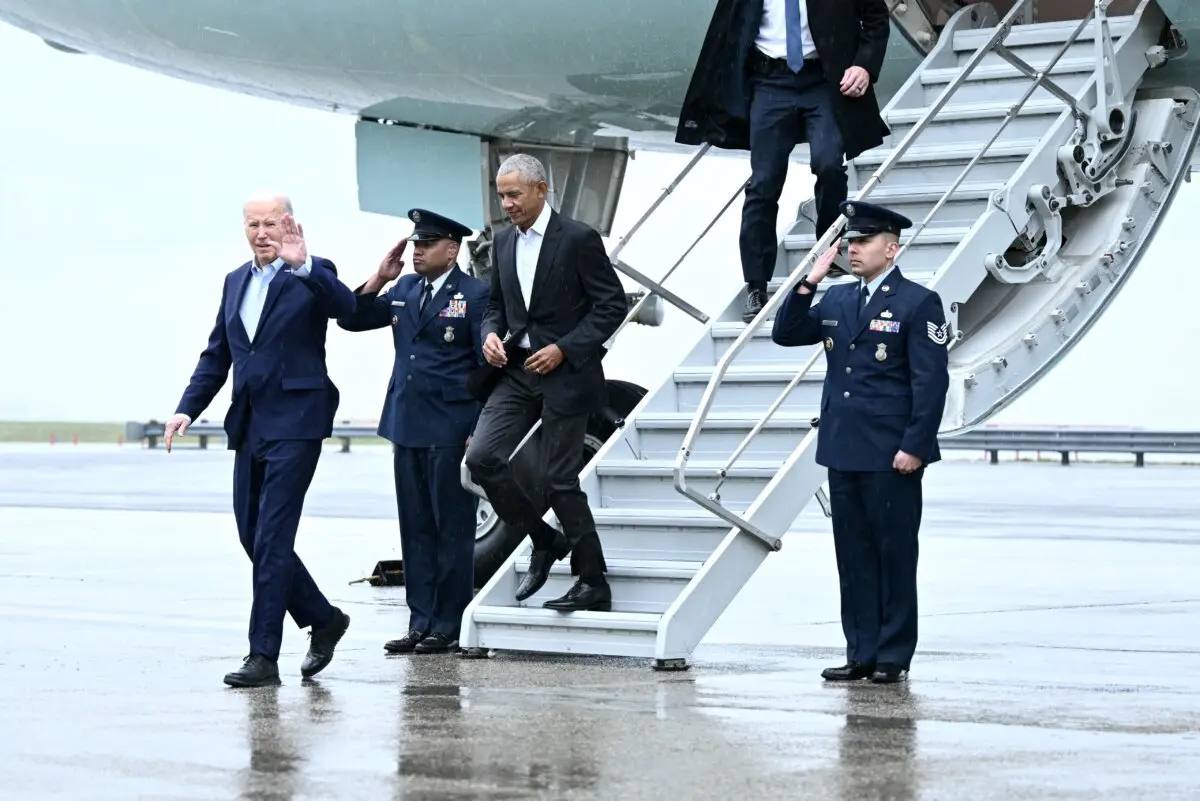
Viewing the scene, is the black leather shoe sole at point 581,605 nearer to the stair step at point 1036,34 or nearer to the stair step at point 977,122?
the stair step at point 977,122

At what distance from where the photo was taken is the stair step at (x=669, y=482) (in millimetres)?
7469

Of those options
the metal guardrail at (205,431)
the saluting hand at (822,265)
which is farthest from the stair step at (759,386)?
the metal guardrail at (205,431)

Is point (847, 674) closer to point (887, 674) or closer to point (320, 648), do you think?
point (887, 674)

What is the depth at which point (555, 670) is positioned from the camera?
22.5 ft

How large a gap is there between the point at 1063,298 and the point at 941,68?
162 centimetres

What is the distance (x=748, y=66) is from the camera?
8.15 meters

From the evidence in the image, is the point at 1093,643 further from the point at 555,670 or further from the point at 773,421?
the point at 555,670

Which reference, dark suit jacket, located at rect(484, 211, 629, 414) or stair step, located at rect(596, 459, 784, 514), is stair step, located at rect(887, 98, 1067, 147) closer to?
stair step, located at rect(596, 459, 784, 514)

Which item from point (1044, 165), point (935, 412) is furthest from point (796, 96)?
point (935, 412)

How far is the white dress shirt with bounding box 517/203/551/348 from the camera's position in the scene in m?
7.27

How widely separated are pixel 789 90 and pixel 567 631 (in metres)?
→ 2.39

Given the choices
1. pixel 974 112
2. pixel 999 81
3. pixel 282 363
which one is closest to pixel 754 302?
pixel 974 112

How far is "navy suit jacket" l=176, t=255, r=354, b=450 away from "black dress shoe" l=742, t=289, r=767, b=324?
1890 mm

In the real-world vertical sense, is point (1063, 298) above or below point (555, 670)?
above
